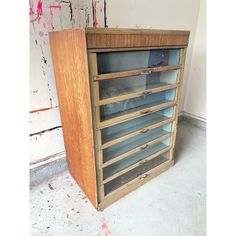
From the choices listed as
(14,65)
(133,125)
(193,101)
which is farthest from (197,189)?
(14,65)

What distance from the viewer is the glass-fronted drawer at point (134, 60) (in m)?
1.10

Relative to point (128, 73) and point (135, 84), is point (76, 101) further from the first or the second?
point (135, 84)

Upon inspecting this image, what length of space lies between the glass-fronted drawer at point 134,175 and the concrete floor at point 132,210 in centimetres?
11

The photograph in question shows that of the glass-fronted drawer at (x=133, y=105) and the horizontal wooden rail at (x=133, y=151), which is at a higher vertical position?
the glass-fronted drawer at (x=133, y=105)

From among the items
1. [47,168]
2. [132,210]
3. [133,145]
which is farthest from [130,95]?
[47,168]

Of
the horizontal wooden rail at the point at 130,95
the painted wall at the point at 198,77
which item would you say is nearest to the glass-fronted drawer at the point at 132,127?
the horizontal wooden rail at the point at 130,95

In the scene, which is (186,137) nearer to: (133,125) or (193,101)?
(193,101)

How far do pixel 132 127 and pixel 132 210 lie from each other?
60 cm

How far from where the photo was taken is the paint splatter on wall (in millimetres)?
1262

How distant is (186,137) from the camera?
2.31 meters

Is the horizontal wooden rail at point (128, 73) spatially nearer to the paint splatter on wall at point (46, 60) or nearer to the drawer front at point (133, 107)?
the drawer front at point (133, 107)

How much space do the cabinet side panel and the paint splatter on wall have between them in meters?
0.13

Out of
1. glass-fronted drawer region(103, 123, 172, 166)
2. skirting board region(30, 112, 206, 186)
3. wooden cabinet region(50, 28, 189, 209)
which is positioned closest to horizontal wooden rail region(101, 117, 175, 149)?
wooden cabinet region(50, 28, 189, 209)
